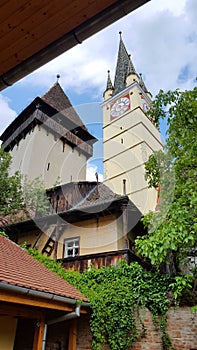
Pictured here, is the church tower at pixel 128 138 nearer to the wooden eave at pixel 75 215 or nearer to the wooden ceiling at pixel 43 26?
the wooden eave at pixel 75 215

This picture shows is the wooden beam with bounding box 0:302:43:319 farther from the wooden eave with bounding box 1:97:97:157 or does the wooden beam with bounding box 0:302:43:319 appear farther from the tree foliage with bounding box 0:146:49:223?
the wooden eave with bounding box 1:97:97:157

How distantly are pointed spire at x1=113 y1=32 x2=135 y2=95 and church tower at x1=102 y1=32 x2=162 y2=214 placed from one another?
12 cm

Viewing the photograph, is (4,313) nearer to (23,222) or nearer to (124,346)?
A: (124,346)

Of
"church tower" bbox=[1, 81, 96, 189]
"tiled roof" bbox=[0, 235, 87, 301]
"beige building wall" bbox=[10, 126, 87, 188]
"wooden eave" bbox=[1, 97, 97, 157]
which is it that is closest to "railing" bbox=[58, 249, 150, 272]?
"tiled roof" bbox=[0, 235, 87, 301]

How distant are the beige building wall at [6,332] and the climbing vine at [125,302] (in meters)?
1.72

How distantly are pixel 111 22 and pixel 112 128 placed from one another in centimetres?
2945

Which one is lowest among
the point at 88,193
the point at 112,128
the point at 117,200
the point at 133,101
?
the point at 117,200

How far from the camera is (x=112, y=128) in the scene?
99.9ft

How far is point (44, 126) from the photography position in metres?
Result: 20.0

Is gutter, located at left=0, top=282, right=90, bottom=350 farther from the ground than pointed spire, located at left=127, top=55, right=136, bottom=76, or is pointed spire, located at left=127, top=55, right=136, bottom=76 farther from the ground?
pointed spire, located at left=127, top=55, right=136, bottom=76

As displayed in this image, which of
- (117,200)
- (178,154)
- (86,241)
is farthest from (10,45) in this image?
(86,241)

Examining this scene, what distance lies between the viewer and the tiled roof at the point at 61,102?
22.3m

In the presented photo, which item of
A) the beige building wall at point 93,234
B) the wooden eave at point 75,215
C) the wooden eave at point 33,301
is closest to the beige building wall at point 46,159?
the wooden eave at point 75,215

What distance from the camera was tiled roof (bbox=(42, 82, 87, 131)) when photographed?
22.3 m
